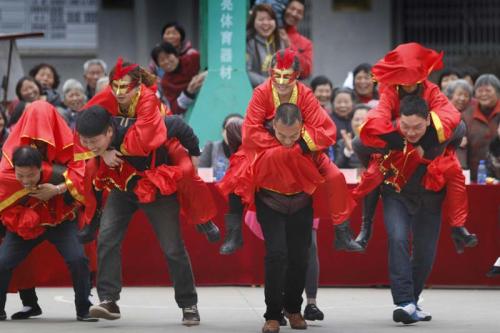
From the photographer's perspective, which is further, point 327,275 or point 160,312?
point 327,275

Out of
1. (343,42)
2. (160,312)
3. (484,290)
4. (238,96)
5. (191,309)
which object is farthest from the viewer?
(343,42)

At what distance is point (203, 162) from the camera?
14.2 m

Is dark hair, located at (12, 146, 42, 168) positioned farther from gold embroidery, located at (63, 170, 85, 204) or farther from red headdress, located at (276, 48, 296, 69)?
red headdress, located at (276, 48, 296, 69)

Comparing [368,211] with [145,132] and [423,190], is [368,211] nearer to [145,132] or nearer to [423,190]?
[423,190]

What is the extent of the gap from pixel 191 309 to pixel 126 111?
5.12 ft

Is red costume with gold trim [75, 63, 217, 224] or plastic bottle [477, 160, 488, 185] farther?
plastic bottle [477, 160, 488, 185]

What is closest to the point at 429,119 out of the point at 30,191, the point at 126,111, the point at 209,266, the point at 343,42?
the point at 126,111

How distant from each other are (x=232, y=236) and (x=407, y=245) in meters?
1.33

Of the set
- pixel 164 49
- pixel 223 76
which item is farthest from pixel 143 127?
pixel 164 49

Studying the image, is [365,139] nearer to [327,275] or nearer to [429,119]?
[429,119]

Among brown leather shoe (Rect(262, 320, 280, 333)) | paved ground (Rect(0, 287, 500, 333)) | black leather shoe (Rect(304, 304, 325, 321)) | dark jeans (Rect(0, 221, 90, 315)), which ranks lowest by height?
paved ground (Rect(0, 287, 500, 333))

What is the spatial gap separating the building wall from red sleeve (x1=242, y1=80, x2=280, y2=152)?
444 inches

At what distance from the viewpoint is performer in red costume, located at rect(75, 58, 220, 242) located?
9.98 meters

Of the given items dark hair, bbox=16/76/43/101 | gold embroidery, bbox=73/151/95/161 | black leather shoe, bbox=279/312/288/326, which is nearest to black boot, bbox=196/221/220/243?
black leather shoe, bbox=279/312/288/326
